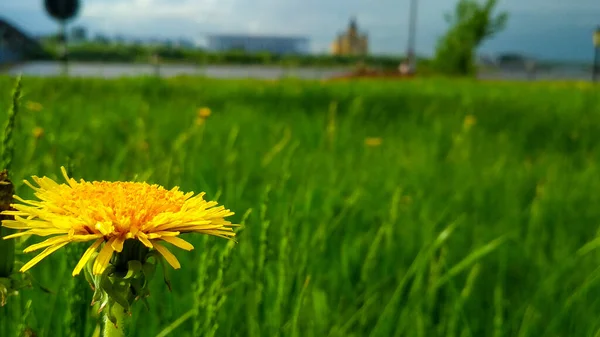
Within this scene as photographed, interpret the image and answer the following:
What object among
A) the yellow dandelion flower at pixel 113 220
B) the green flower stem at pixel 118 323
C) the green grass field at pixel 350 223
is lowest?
the green grass field at pixel 350 223

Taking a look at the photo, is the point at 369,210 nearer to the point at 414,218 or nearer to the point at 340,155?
the point at 414,218

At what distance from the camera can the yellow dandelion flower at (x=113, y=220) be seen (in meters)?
0.38

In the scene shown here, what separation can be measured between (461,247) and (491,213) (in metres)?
0.45

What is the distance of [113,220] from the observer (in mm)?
394

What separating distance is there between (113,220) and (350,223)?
1.28m

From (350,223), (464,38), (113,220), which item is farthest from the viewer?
(464,38)

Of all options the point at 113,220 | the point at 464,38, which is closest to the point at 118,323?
the point at 113,220

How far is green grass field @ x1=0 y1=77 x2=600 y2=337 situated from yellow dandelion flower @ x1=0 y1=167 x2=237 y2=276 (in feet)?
0.48

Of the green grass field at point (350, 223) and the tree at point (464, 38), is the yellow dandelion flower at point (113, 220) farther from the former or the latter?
the tree at point (464, 38)

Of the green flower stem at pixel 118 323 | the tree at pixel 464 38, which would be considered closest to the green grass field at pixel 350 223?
the green flower stem at pixel 118 323

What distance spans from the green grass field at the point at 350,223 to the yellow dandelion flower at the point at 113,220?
0.15m

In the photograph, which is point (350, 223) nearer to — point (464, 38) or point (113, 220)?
point (113, 220)

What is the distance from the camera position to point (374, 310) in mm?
1230

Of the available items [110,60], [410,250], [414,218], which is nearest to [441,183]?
[414,218]
